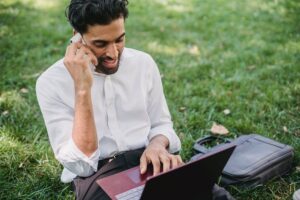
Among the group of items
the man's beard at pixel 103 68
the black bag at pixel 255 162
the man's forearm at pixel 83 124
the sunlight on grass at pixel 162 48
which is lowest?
the black bag at pixel 255 162

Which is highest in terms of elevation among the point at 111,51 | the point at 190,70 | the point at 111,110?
the point at 111,51

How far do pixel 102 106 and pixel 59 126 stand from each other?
0.34 metres

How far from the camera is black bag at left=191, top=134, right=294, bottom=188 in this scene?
10.2ft

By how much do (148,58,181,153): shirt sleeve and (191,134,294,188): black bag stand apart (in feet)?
1.84

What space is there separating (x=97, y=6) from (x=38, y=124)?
1.89 m

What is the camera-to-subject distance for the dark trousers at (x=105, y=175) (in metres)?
2.51

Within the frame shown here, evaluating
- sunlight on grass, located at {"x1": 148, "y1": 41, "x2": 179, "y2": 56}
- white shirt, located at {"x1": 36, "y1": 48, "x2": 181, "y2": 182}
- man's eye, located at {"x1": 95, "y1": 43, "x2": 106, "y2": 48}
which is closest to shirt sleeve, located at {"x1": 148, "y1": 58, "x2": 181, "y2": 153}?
white shirt, located at {"x1": 36, "y1": 48, "x2": 181, "y2": 182}

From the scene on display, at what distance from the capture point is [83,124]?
234 centimetres

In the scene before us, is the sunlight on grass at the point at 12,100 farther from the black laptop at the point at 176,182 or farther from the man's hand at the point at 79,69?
the black laptop at the point at 176,182

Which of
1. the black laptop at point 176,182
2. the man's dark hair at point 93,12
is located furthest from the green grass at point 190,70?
the man's dark hair at point 93,12

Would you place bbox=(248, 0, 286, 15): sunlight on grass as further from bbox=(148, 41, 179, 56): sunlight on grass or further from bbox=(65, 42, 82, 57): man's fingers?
bbox=(65, 42, 82, 57): man's fingers

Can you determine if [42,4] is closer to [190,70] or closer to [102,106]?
[190,70]

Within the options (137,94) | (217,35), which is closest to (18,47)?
(217,35)

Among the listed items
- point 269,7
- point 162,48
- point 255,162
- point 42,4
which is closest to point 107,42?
point 255,162
